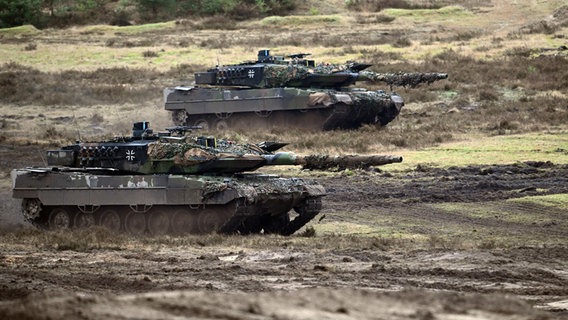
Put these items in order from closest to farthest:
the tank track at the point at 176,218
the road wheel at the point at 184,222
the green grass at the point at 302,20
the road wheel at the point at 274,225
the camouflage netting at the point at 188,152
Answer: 1. the tank track at the point at 176,218
2. the camouflage netting at the point at 188,152
3. the road wheel at the point at 184,222
4. the road wheel at the point at 274,225
5. the green grass at the point at 302,20

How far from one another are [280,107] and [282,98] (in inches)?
9.9

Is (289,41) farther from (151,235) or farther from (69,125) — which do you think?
(151,235)

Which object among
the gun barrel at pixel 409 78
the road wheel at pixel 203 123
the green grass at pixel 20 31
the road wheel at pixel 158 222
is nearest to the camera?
the road wheel at pixel 158 222

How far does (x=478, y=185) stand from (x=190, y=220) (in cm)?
691

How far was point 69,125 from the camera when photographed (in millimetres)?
35344

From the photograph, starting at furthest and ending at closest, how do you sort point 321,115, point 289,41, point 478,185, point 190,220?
1. point 289,41
2. point 321,115
3. point 478,185
4. point 190,220

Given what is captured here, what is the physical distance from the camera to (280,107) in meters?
33.3

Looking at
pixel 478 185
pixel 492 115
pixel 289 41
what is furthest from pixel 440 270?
pixel 289 41

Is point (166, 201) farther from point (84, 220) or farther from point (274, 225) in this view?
point (274, 225)

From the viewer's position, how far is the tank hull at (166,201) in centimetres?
1861

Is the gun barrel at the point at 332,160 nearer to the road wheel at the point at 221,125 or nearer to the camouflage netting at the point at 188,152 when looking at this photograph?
the camouflage netting at the point at 188,152

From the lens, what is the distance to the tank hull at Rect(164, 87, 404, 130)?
3309cm

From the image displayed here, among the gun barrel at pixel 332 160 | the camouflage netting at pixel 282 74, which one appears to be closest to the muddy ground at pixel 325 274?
the gun barrel at pixel 332 160

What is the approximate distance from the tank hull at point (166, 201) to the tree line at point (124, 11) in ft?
127
